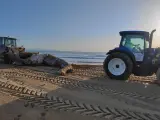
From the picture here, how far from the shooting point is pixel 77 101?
5.73 meters

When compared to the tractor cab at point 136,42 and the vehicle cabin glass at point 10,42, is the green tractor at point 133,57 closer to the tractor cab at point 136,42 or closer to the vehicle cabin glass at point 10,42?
the tractor cab at point 136,42

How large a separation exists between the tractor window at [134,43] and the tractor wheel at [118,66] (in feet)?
1.52

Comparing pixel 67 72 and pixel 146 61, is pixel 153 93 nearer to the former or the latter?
pixel 146 61

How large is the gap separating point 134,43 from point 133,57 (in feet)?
1.91

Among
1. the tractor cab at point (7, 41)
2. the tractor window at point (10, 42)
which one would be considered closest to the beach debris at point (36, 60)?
the tractor cab at point (7, 41)

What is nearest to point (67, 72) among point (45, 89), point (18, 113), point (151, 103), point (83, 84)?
point (83, 84)

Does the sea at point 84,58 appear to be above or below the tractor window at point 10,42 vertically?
below

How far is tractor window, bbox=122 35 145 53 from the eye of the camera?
927 cm

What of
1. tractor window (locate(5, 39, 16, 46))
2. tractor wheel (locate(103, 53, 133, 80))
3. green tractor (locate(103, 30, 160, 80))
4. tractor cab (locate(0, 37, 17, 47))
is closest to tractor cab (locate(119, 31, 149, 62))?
green tractor (locate(103, 30, 160, 80))

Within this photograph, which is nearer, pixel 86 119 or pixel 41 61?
Result: pixel 86 119

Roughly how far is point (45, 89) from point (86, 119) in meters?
2.55

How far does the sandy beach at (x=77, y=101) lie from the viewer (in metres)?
4.80

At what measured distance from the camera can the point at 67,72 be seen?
35.5ft

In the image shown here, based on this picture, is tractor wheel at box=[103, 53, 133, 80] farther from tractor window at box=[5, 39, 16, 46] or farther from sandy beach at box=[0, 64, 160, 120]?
tractor window at box=[5, 39, 16, 46]
